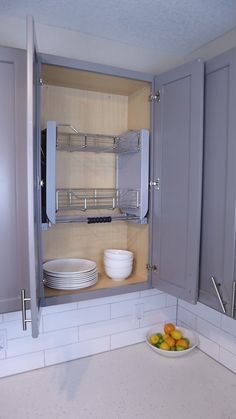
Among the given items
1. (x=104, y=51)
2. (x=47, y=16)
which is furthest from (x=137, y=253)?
(x=47, y=16)

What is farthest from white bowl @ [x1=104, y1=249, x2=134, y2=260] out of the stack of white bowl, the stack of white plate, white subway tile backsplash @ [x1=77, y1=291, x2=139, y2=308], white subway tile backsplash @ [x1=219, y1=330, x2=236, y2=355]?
white subway tile backsplash @ [x1=219, y1=330, x2=236, y2=355]

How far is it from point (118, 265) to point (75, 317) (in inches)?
13.1

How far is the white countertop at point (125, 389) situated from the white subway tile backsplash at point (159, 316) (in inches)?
7.1

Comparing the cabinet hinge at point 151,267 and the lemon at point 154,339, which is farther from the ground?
the cabinet hinge at point 151,267

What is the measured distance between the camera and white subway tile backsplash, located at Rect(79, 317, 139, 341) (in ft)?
4.94

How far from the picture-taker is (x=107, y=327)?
1.56m

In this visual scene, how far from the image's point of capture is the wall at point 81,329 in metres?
1.37

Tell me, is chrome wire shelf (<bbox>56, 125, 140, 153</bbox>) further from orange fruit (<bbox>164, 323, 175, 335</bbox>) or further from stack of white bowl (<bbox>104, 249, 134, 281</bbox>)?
orange fruit (<bbox>164, 323, 175, 335</bbox>)

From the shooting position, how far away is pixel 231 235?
1064 mm

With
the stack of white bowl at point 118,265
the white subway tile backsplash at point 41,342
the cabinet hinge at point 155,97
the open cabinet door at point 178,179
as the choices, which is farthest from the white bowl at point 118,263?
the cabinet hinge at point 155,97

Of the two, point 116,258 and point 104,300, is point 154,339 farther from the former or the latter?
point 116,258

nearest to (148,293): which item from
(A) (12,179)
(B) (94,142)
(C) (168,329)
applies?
(C) (168,329)

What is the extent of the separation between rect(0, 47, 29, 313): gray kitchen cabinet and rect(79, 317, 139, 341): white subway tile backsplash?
52cm

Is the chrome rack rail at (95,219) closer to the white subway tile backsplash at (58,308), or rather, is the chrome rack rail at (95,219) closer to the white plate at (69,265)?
the white plate at (69,265)
